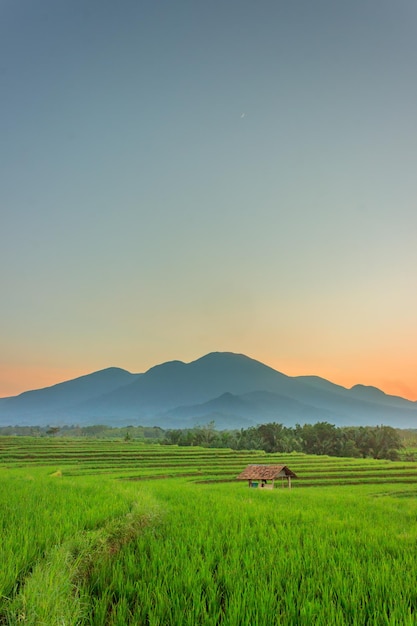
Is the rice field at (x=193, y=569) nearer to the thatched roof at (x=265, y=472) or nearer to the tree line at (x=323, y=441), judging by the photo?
the thatched roof at (x=265, y=472)

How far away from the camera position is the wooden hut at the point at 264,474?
95.3ft

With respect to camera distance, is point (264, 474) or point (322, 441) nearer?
point (264, 474)

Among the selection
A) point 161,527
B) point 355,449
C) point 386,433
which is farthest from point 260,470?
point 386,433

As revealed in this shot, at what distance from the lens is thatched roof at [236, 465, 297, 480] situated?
1145 inches

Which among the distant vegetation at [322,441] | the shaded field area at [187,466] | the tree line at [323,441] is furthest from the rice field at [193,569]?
the distant vegetation at [322,441]

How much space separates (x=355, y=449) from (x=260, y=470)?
161 feet

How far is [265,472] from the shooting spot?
2989 centimetres

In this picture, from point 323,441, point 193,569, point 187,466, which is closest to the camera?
point 193,569

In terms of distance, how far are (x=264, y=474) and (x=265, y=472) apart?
0.17 m

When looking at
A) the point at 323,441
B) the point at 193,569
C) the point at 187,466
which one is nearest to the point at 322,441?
the point at 323,441

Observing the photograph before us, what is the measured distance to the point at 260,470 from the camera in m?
30.5

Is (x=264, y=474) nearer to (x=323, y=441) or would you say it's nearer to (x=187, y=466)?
(x=187, y=466)

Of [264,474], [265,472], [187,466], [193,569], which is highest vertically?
[193,569]

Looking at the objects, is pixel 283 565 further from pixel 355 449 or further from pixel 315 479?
pixel 355 449
